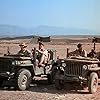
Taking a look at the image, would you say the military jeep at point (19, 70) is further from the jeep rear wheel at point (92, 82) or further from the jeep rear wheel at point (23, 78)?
the jeep rear wheel at point (92, 82)

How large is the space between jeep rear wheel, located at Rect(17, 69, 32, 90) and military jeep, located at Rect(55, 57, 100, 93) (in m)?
1.18

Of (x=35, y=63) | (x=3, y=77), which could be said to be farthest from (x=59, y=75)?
(x=3, y=77)

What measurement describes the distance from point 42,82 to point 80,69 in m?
3.52

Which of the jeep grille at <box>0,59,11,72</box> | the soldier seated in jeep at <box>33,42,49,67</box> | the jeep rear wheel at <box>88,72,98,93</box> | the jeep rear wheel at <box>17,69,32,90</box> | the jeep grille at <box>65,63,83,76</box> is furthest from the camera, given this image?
the soldier seated in jeep at <box>33,42,49,67</box>

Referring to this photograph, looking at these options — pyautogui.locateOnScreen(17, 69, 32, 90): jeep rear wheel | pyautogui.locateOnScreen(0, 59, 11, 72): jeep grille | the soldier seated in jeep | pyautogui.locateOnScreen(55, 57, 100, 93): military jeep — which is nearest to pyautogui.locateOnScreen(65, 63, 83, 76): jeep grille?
pyautogui.locateOnScreen(55, 57, 100, 93): military jeep

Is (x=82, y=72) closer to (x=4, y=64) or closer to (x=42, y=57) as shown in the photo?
(x=42, y=57)

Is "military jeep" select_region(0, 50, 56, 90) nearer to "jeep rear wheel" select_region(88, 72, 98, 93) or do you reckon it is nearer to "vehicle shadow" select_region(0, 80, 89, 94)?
"vehicle shadow" select_region(0, 80, 89, 94)

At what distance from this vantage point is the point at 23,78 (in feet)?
48.3

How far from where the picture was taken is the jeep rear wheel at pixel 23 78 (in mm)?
14516

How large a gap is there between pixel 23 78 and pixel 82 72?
2402 mm

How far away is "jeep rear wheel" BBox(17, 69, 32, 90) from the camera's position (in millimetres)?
14516

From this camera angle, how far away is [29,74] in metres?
14.9

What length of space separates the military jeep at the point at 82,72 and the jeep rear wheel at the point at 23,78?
1.18 m

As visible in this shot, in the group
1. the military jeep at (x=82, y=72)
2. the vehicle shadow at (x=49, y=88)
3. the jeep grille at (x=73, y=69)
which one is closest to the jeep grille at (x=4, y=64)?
the vehicle shadow at (x=49, y=88)
